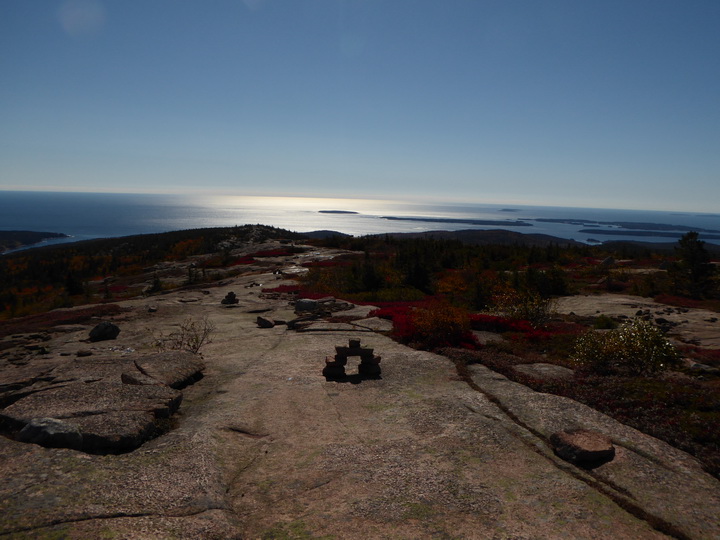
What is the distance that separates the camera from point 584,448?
5.68 m

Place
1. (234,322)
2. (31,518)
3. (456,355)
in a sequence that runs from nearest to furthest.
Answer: (31,518), (456,355), (234,322)

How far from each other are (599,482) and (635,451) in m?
1.22

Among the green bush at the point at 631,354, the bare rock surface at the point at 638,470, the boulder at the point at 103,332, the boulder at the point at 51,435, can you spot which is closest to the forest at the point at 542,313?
the green bush at the point at 631,354

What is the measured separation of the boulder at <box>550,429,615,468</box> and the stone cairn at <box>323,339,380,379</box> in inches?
183

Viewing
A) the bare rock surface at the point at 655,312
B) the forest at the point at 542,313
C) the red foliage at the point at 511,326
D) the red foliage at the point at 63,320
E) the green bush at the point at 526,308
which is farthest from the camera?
the green bush at the point at 526,308

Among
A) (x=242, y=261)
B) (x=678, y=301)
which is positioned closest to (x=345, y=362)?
(x=678, y=301)

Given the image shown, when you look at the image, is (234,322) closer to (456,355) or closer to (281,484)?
(456,355)

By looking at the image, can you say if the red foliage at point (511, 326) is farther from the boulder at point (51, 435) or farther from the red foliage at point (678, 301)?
the boulder at point (51, 435)

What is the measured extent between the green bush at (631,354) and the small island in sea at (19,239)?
171858 millimetres

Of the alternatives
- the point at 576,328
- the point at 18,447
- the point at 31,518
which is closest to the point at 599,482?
the point at 31,518

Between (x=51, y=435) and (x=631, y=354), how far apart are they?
11747 millimetres

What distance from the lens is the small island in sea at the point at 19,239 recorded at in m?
139

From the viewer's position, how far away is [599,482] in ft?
17.2

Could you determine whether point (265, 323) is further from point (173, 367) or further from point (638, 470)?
point (638, 470)
